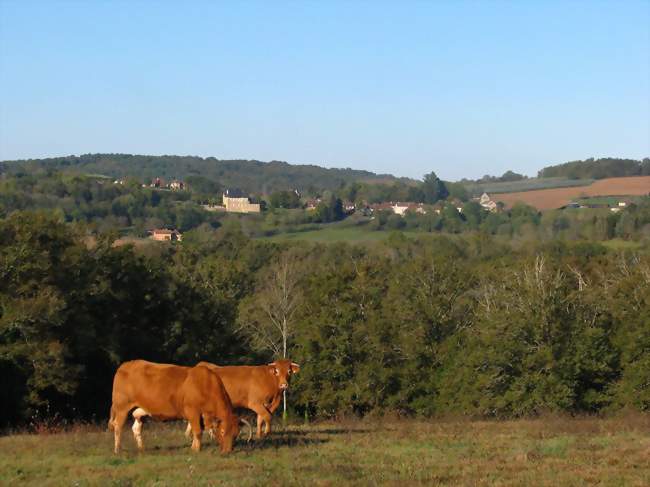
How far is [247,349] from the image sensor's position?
1907 inches

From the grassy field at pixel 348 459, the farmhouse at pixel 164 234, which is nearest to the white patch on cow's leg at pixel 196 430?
the grassy field at pixel 348 459

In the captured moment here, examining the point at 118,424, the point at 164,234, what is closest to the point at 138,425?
the point at 118,424

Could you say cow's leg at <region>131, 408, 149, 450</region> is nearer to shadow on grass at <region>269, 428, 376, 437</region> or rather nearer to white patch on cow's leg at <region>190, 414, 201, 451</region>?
white patch on cow's leg at <region>190, 414, 201, 451</region>

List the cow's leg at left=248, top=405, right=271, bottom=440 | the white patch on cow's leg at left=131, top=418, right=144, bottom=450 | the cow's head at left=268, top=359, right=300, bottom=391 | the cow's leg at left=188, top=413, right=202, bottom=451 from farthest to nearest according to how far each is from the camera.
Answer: the cow's head at left=268, top=359, right=300, bottom=391
the cow's leg at left=248, top=405, right=271, bottom=440
the white patch on cow's leg at left=131, top=418, right=144, bottom=450
the cow's leg at left=188, top=413, right=202, bottom=451

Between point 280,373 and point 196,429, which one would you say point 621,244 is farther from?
point 196,429

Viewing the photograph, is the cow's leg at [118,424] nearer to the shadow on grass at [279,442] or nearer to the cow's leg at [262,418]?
the shadow on grass at [279,442]

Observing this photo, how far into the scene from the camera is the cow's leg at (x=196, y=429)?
15.4 meters

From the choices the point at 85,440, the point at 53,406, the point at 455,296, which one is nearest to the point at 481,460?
the point at 85,440

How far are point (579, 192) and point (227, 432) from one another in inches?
6884

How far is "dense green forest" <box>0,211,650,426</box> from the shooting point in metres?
33.5

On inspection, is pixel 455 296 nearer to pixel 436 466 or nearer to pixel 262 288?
pixel 262 288

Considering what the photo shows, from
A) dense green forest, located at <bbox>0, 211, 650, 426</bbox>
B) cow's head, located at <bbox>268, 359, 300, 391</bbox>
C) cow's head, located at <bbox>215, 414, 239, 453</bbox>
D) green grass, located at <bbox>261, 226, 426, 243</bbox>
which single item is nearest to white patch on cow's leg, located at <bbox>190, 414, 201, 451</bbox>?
cow's head, located at <bbox>215, 414, 239, 453</bbox>

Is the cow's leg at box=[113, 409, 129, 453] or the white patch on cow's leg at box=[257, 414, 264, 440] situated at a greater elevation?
the cow's leg at box=[113, 409, 129, 453]

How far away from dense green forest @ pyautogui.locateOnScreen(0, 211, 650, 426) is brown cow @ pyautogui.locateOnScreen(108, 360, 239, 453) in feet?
51.2
